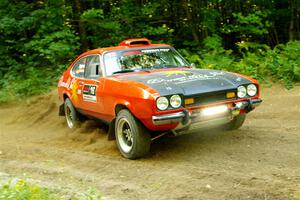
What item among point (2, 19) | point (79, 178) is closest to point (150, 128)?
point (79, 178)

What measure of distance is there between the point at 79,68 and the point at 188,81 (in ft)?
9.70

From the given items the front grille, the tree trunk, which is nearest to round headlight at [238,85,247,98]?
the front grille

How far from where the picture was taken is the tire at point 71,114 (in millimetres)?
8398

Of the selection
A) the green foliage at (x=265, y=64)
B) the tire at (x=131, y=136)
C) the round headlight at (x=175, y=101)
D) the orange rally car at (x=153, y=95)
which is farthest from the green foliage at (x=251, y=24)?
the round headlight at (x=175, y=101)

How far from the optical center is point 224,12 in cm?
1709

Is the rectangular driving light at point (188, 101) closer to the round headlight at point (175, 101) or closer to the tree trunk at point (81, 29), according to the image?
the round headlight at point (175, 101)

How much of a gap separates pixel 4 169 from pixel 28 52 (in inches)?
437

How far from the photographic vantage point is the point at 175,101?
18.3 feet

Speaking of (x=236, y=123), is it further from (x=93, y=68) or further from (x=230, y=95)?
(x=93, y=68)

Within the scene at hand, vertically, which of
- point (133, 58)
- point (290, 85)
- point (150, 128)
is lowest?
point (290, 85)

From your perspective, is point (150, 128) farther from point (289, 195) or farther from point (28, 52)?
point (28, 52)

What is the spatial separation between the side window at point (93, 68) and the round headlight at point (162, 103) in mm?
1832

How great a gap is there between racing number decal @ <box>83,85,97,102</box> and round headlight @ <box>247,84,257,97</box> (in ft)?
8.18

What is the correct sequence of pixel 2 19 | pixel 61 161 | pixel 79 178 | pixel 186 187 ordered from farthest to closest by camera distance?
pixel 2 19
pixel 61 161
pixel 79 178
pixel 186 187
